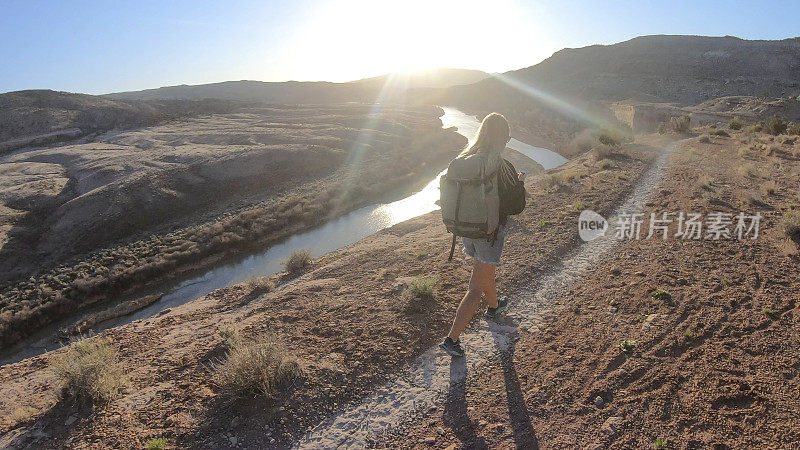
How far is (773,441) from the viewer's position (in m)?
3.36

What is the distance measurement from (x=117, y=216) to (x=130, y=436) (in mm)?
24844

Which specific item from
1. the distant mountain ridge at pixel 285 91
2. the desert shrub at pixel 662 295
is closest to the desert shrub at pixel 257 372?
the desert shrub at pixel 662 295

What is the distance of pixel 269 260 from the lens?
62.5 feet

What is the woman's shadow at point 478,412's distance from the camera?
3818 millimetres

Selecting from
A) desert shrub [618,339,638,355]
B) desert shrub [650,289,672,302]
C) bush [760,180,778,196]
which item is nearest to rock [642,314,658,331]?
desert shrub [618,339,638,355]

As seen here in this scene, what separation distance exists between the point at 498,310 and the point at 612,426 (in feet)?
7.96

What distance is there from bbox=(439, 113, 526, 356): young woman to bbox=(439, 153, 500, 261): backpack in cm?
9

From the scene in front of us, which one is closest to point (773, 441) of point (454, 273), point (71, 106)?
point (454, 273)

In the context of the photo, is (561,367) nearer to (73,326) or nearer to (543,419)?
(543,419)

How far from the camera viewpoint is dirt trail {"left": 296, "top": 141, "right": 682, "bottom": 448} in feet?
13.4

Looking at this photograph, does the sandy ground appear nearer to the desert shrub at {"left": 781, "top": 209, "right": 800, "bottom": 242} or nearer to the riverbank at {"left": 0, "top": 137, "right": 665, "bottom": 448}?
the desert shrub at {"left": 781, "top": 209, "right": 800, "bottom": 242}

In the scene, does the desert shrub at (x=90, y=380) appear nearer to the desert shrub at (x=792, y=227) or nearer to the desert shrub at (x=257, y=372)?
the desert shrub at (x=257, y=372)

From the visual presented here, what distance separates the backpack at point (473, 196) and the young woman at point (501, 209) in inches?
3.5

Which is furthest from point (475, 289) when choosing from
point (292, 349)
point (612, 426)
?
point (292, 349)
